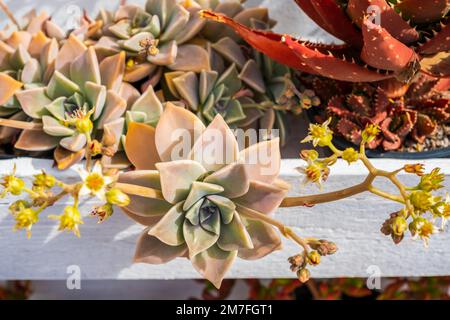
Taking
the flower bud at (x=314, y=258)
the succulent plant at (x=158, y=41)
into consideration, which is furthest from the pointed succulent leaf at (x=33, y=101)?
the flower bud at (x=314, y=258)

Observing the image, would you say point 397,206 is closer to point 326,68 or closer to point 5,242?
point 326,68

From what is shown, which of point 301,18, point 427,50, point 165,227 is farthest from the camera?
point 301,18

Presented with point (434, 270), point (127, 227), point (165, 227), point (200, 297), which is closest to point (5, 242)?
point (127, 227)

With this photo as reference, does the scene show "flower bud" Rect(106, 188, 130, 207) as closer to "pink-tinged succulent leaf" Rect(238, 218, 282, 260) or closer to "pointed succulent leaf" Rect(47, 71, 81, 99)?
"pink-tinged succulent leaf" Rect(238, 218, 282, 260)

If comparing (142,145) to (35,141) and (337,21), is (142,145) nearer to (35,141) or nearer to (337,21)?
(35,141)

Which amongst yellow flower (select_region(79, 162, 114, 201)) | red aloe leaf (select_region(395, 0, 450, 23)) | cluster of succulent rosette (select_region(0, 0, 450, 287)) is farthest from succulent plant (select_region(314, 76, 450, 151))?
yellow flower (select_region(79, 162, 114, 201))

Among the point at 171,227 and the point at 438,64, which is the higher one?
the point at 438,64

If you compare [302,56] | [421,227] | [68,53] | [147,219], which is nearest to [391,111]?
[302,56]
